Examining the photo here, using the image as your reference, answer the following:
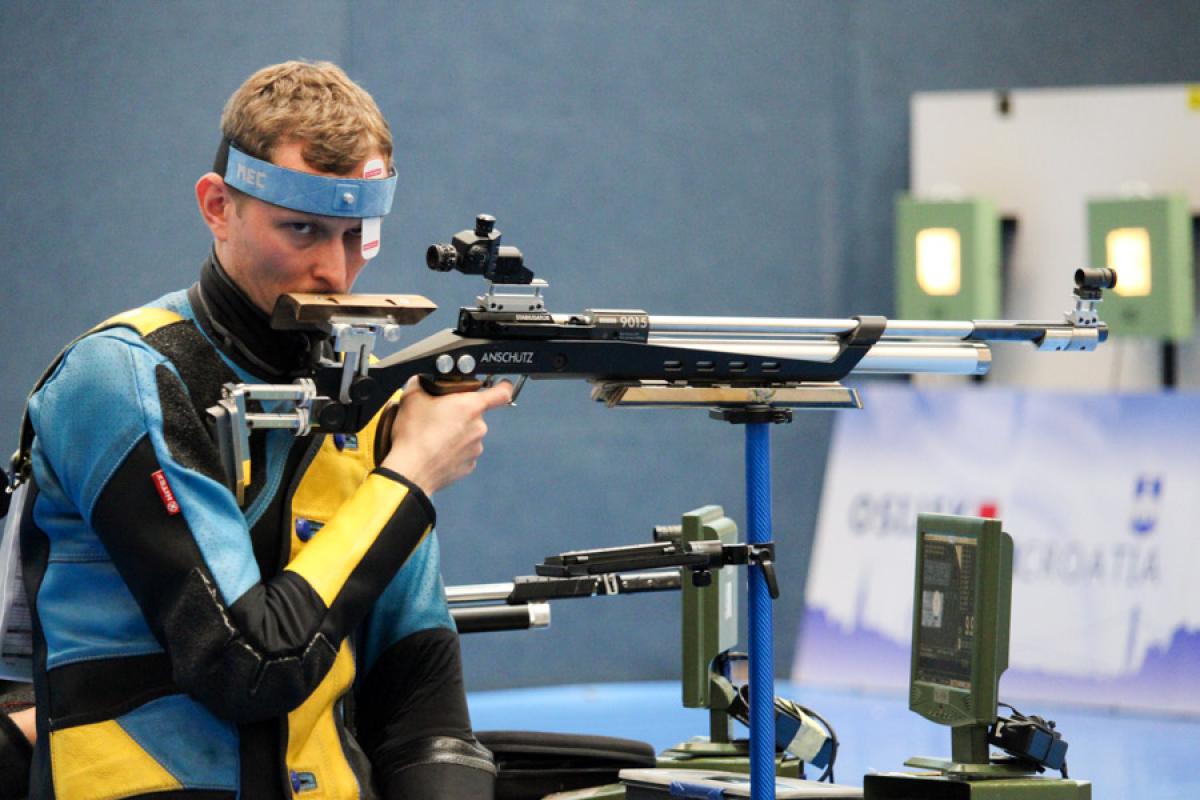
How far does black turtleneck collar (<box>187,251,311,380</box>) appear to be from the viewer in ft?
6.40

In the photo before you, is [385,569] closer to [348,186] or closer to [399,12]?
[348,186]

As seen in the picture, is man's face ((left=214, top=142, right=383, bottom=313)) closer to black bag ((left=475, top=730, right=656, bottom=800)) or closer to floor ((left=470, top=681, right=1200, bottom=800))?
black bag ((left=475, top=730, right=656, bottom=800))

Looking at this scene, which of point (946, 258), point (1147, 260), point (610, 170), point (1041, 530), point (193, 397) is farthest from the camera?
point (610, 170)

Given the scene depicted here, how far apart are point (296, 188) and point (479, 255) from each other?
0.24 metres

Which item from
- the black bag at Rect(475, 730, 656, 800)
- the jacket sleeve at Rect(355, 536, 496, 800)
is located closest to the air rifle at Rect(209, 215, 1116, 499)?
the jacket sleeve at Rect(355, 536, 496, 800)

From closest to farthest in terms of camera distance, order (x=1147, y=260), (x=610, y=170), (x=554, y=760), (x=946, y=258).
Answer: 1. (x=554, y=760)
2. (x=1147, y=260)
3. (x=946, y=258)
4. (x=610, y=170)

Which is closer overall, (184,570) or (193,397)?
(184,570)

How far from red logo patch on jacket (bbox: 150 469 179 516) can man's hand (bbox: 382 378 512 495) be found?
25 centimetres

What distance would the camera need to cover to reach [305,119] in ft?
6.46

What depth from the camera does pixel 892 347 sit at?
2.38m

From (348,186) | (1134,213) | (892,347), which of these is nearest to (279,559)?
(348,186)

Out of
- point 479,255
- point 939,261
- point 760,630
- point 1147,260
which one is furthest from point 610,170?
point 479,255

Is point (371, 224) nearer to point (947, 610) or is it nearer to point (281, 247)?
point (281, 247)

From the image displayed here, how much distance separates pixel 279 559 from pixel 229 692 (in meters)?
0.22
